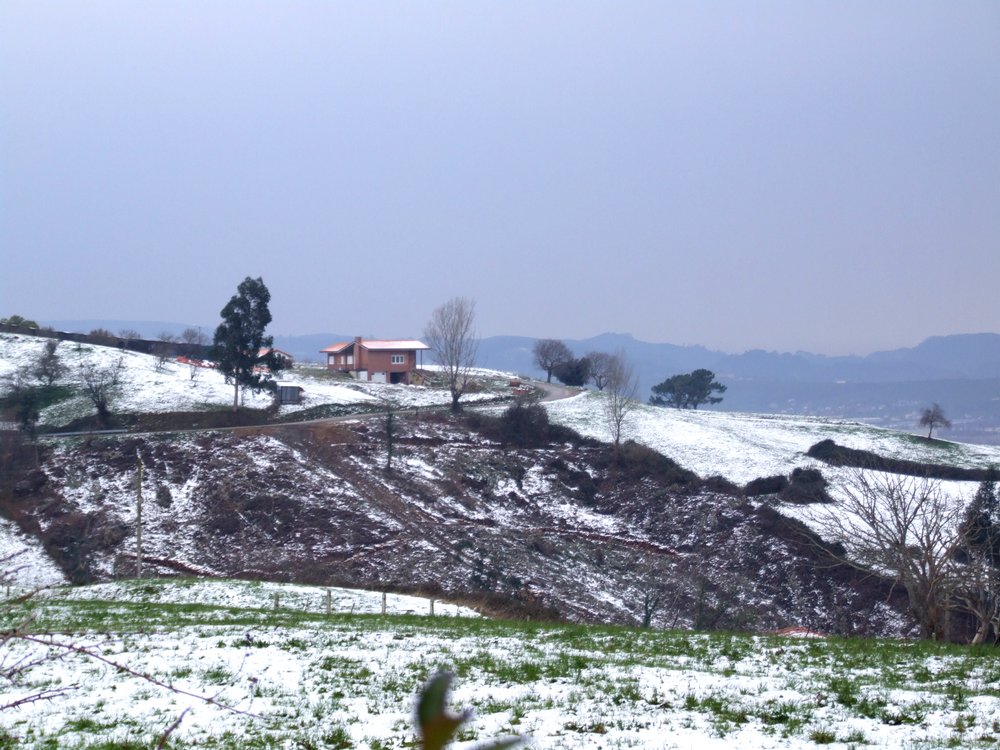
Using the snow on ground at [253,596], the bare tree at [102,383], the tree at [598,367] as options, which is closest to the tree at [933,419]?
the tree at [598,367]

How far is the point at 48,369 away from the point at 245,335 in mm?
16377

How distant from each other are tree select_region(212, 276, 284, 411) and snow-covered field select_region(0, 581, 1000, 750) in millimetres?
45970

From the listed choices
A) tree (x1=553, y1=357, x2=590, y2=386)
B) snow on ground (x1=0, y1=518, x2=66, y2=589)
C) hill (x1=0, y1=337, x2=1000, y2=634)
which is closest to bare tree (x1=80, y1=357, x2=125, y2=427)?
hill (x1=0, y1=337, x2=1000, y2=634)

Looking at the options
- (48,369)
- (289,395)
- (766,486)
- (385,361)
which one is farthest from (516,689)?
(385,361)

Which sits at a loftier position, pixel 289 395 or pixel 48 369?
pixel 48 369

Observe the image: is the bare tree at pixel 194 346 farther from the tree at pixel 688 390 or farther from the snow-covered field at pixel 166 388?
the tree at pixel 688 390

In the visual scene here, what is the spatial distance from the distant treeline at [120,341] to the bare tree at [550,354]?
121 feet

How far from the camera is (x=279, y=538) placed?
142 feet

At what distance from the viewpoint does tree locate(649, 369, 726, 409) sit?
96.6 meters

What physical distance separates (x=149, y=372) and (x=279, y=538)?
1181 inches

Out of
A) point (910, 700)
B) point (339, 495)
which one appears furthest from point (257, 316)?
point (910, 700)

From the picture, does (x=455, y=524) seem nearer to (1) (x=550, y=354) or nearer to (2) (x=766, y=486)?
(2) (x=766, y=486)

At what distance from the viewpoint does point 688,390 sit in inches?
3807

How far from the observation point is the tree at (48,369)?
2463 inches
